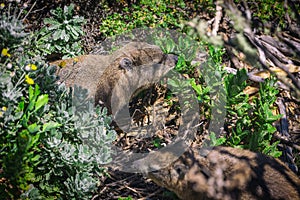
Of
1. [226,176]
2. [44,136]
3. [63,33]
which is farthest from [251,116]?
[63,33]

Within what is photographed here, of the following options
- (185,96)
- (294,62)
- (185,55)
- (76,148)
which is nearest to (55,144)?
(76,148)

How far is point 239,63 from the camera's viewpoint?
4742 mm

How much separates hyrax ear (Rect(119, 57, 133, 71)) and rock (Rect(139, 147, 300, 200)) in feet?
4.34

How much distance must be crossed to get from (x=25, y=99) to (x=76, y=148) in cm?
53

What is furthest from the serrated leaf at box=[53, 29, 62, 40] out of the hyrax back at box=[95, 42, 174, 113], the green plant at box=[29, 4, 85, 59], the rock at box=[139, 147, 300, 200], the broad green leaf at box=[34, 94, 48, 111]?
the rock at box=[139, 147, 300, 200]

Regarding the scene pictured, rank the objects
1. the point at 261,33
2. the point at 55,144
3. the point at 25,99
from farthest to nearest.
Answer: the point at 261,33
the point at 25,99
the point at 55,144

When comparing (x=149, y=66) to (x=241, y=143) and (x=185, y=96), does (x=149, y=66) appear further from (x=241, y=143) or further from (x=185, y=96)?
(x=241, y=143)

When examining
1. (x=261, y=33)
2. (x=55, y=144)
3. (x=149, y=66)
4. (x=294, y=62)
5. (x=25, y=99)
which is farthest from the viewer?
(x=261, y=33)

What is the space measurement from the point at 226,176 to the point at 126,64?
5.81 ft

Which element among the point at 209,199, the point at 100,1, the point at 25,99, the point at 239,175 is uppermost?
the point at 100,1

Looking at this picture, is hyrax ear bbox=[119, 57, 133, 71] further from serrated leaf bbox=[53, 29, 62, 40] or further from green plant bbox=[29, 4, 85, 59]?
serrated leaf bbox=[53, 29, 62, 40]

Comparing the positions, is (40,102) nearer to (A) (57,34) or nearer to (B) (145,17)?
(A) (57,34)

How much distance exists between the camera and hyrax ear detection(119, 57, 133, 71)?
13.0ft

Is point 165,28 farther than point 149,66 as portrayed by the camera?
Yes
